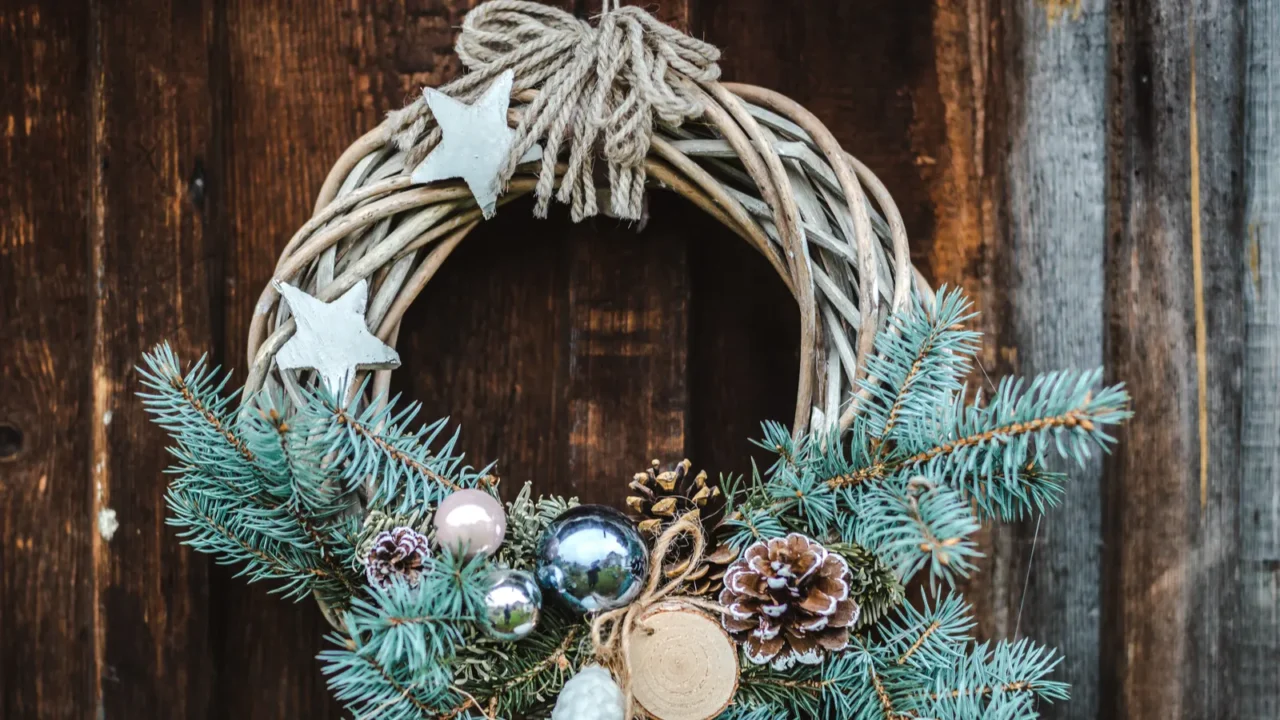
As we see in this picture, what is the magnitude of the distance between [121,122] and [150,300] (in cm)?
17

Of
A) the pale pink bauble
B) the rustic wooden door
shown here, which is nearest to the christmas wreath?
the pale pink bauble

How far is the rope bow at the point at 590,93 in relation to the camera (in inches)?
30.3

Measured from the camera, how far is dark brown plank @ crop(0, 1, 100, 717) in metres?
0.92

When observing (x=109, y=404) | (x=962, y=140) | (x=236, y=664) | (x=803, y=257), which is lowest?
(x=236, y=664)

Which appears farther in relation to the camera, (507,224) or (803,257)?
(507,224)

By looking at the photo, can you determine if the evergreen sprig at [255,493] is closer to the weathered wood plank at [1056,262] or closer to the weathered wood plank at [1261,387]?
the weathered wood plank at [1056,262]

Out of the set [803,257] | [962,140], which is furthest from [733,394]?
[962,140]

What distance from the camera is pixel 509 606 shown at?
0.64 meters

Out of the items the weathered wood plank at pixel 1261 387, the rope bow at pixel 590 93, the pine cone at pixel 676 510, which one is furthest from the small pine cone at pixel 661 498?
the weathered wood plank at pixel 1261 387

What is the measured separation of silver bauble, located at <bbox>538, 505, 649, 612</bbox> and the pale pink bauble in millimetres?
43

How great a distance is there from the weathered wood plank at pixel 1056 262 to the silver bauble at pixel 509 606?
0.50m

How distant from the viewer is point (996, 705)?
2.19 feet

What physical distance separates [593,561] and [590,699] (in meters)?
0.09

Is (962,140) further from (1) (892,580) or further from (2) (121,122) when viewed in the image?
(2) (121,122)
